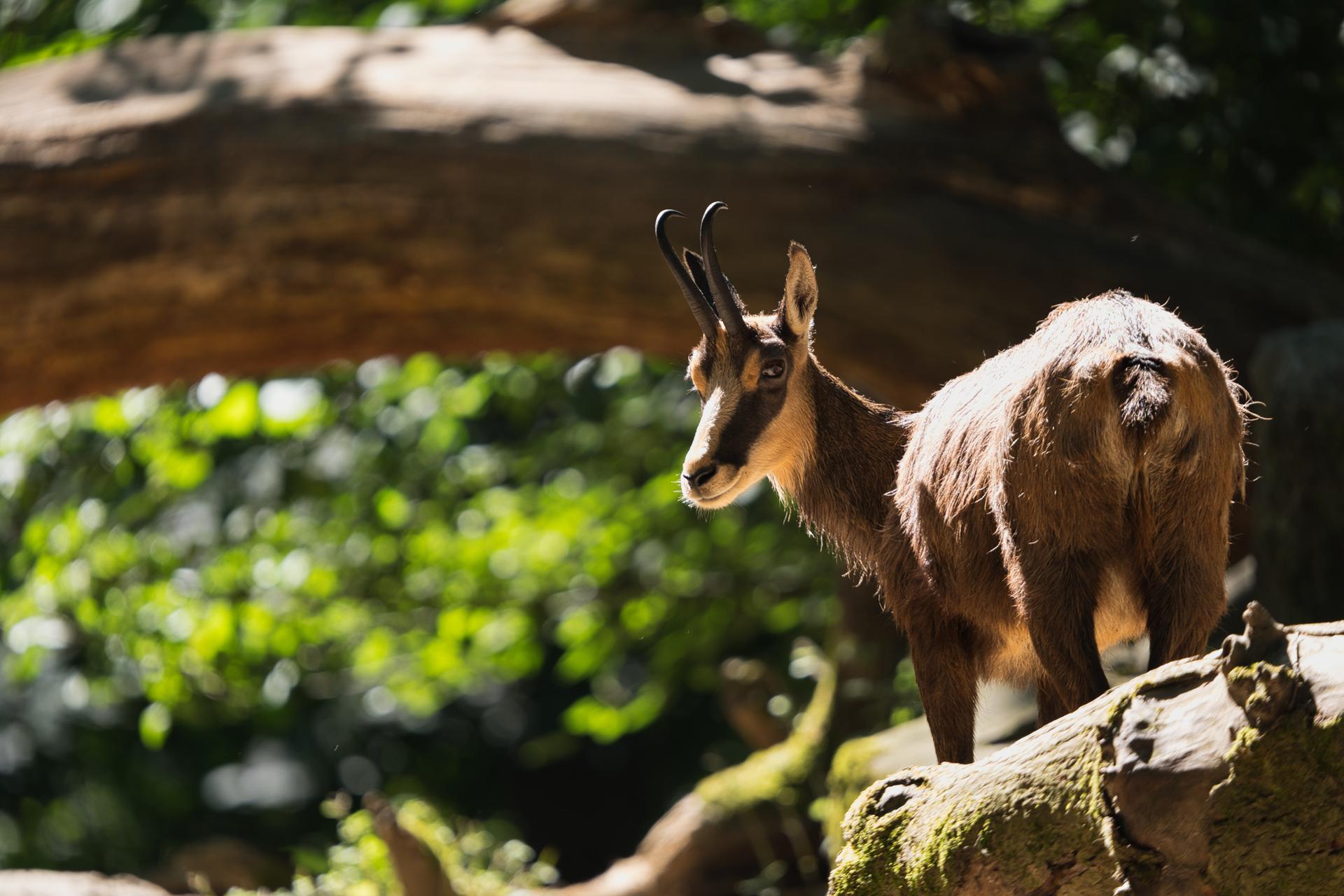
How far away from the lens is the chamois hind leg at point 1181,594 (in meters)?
3.35

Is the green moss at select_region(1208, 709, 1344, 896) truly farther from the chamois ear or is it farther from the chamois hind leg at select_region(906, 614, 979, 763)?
the chamois ear

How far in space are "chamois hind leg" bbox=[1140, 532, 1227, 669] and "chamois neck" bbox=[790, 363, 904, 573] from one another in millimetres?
962

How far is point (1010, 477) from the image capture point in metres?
3.39

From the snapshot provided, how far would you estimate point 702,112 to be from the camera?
7.66 metres

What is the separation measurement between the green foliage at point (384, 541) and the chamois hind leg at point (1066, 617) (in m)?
5.94

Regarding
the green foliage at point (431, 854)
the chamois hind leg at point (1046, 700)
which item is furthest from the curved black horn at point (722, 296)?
the green foliage at point (431, 854)

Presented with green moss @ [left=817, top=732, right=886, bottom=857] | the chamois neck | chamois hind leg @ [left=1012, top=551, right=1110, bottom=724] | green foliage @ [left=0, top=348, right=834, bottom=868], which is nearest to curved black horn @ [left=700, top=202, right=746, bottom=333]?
the chamois neck

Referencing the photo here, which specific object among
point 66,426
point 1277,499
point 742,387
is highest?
point 742,387

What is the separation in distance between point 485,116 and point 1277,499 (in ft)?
14.4

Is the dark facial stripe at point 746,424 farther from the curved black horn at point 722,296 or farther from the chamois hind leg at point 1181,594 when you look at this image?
the chamois hind leg at point 1181,594

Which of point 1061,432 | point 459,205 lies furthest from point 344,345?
point 1061,432

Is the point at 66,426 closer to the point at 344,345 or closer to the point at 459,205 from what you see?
the point at 344,345

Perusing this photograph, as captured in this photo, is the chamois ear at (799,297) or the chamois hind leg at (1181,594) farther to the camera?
the chamois ear at (799,297)

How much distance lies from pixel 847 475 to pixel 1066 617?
103cm
